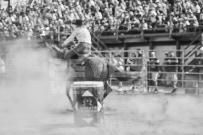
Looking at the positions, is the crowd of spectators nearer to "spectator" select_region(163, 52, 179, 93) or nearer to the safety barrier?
"spectator" select_region(163, 52, 179, 93)

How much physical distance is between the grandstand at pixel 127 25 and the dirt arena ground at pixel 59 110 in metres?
3.53

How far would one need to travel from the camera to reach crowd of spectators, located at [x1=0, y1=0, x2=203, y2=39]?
1825 centimetres

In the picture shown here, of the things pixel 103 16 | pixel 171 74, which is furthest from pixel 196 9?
pixel 103 16

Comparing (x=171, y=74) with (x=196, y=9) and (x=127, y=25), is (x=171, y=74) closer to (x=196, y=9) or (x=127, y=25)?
(x=196, y=9)

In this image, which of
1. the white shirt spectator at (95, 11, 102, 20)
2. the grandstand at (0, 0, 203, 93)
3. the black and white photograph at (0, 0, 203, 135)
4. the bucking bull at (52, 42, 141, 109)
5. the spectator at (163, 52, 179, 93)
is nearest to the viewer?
the black and white photograph at (0, 0, 203, 135)

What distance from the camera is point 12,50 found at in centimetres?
1455

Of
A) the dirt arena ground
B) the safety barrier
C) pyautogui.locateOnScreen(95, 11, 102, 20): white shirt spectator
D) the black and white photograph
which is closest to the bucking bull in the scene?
the black and white photograph

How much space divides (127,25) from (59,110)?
9130 mm

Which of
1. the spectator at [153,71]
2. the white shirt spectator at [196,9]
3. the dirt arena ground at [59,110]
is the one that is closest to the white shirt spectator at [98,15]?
the white shirt spectator at [196,9]

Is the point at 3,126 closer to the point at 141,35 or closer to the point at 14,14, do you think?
the point at 141,35

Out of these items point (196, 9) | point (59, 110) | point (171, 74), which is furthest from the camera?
point (196, 9)

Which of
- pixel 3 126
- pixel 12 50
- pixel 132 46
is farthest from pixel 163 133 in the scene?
pixel 132 46

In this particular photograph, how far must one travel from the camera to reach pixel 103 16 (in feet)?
69.3

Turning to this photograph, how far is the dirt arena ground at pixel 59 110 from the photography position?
7.58 m
